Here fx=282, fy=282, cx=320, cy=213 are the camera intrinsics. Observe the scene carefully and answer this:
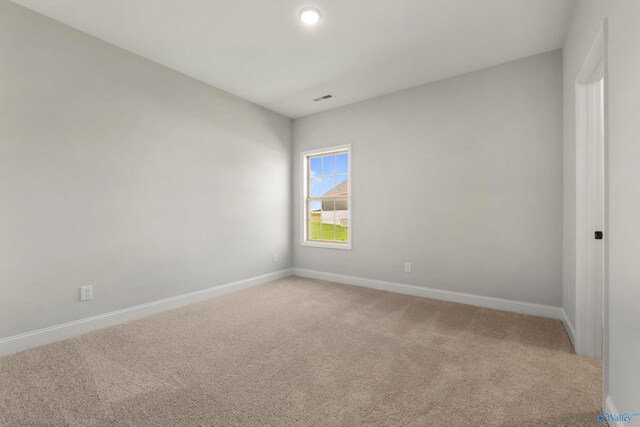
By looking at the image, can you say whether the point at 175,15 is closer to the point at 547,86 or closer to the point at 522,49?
the point at 522,49

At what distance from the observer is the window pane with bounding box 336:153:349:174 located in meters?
4.54

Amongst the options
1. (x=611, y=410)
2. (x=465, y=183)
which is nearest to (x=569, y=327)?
(x=611, y=410)

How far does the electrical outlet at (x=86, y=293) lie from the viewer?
2.61 meters

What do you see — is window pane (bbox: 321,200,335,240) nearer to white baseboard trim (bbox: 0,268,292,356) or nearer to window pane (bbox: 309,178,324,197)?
window pane (bbox: 309,178,324,197)

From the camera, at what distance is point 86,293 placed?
2.63 m

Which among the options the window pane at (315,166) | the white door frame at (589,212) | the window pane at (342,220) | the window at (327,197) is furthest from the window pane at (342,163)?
the white door frame at (589,212)

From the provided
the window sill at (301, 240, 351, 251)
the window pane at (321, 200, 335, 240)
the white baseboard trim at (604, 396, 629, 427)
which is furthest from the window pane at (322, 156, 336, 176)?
the white baseboard trim at (604, 396, 629, 427)

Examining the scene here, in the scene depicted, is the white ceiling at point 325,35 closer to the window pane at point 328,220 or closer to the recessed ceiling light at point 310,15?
the recessed ceiling light at point 310,15

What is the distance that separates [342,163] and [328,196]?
594 millimetres

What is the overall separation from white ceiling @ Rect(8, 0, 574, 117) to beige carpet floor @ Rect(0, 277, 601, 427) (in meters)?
2.78

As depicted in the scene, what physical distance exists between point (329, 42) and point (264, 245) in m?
2.95

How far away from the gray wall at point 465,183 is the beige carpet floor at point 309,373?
0.59 m

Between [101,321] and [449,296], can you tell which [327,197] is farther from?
[101,321]

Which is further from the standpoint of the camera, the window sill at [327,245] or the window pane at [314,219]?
the window pane at [314,219]
